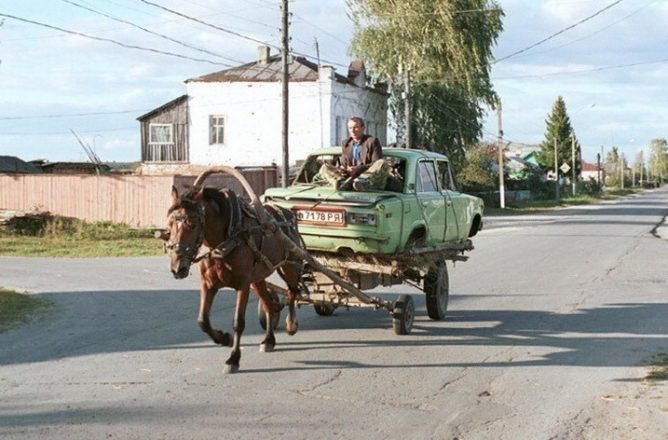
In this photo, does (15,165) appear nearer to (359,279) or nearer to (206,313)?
(359,279)

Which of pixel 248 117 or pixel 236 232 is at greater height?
pixel 248 117

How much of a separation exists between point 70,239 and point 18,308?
52.4 ft

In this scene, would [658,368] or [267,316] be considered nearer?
[658,368]

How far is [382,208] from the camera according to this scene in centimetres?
1012

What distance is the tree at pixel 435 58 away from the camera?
48.4m

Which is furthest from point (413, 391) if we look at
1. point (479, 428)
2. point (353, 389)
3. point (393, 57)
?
point (393, 57)

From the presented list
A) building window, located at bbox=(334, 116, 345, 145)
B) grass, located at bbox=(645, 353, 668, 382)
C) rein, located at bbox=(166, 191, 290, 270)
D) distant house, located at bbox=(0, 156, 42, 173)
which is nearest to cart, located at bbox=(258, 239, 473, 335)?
rein, located at bbox=(166, 191, 290, 270)

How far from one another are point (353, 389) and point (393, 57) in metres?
43.4

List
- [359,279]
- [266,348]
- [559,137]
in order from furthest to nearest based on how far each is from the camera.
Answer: [559,137], [359,279], [266,348]

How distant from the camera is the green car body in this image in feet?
33.6

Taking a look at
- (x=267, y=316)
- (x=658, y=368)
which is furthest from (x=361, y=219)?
(x=658, y=368)

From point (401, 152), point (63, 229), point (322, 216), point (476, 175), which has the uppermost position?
point (476, 175)

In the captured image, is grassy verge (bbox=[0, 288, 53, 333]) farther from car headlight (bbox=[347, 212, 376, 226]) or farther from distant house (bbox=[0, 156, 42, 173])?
distant house (bbox=[0, 156, 42, 173])

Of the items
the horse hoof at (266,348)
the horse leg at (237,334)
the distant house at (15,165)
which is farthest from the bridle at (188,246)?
the distant house at (15,165)
